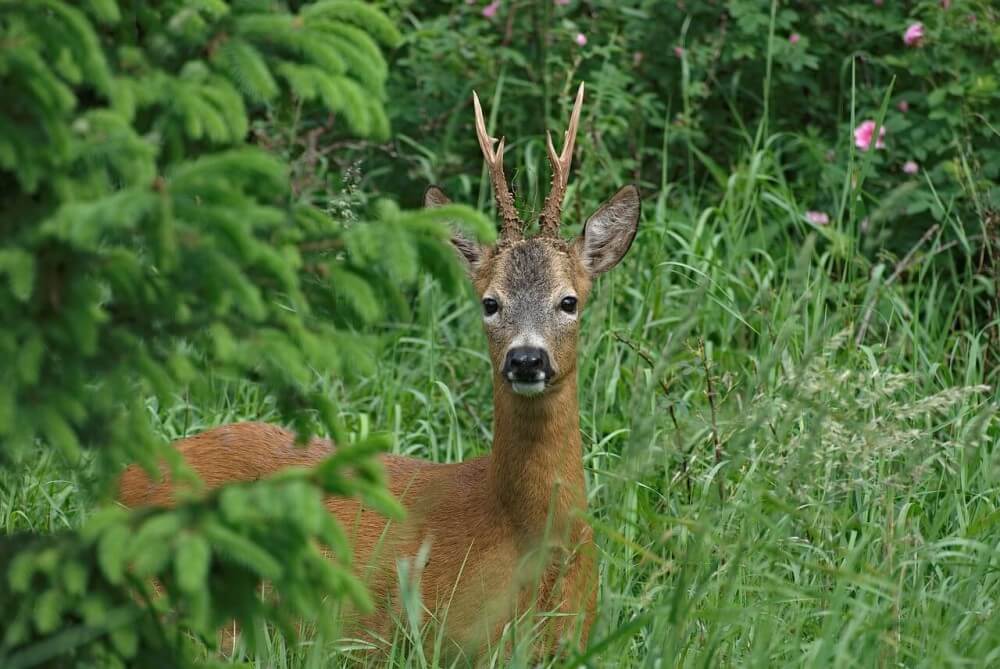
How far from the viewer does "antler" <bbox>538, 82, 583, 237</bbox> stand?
407 centimetres

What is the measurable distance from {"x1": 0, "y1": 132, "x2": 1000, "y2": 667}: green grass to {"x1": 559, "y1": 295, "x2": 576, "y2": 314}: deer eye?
59 mm

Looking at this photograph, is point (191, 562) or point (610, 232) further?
point (610, 232)

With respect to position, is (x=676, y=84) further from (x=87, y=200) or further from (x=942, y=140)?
(x=87, y=200)

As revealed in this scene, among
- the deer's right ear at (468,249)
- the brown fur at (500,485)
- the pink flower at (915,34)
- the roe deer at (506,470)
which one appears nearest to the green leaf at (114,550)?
the brown fur at (500,485)

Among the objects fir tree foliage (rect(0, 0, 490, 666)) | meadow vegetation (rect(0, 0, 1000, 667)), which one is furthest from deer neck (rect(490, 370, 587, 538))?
fir tree foliage (rect(0, 0, 490, 666))

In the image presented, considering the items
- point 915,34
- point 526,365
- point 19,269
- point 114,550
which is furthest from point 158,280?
point 915,34

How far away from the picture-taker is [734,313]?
14.4ft

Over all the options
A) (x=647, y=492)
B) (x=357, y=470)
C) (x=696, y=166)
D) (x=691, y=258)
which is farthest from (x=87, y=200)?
(x=696, y=166)

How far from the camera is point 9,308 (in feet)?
7.29

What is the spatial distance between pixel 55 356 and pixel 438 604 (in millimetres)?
1589

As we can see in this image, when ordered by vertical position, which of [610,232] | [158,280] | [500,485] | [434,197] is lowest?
[500,485]

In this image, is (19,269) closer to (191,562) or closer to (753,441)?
(191,562)

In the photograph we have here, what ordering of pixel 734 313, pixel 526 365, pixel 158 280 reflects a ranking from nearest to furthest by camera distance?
pixel 158 280 → pixel 526 365 → pixel 734 313

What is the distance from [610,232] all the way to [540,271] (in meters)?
0.36
